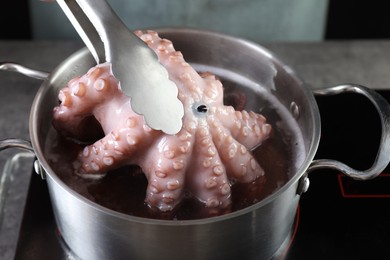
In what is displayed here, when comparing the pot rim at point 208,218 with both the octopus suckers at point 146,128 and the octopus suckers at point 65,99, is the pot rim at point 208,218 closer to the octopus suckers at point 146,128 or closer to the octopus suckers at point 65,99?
the octopus suckers at point 65,99

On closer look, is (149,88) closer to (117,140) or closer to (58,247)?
(117,140)

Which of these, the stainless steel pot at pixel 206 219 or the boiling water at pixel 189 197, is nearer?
the stainless steel pot at pixel 206 219

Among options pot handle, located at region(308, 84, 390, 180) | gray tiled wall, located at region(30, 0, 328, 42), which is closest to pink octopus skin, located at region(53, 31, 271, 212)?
pot handle, located at region(308, 84, 390, 180)

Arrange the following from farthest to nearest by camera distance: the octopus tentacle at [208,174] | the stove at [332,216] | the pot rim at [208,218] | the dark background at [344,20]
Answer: the dark background at [344,20]
the stove at [332,216]
the octopus tentacle at [208,174]
the pot rim at [208,218]

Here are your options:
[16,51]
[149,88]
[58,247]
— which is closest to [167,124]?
[149,88]

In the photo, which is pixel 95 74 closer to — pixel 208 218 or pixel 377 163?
pixel 208 218

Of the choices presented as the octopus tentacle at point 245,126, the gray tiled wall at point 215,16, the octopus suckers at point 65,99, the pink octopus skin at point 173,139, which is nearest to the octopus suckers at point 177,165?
the pink octopus skin at point 173,139

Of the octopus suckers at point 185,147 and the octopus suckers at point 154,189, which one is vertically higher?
the octopus suckers at point 185,147
